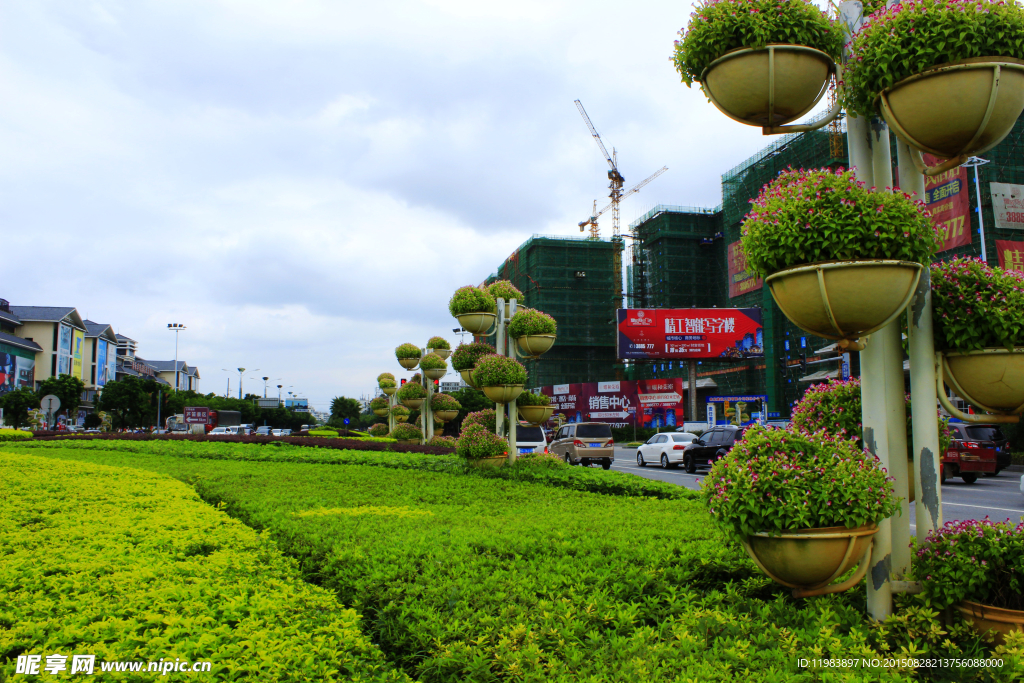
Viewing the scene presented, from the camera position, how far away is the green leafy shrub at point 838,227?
10.3 feet

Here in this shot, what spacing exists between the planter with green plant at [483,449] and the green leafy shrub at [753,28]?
8147mm

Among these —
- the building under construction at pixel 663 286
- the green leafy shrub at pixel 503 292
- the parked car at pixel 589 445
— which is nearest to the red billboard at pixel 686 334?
the building under construction at pixel 663 286

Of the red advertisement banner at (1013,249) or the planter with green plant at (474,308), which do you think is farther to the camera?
the red advertisement banner at (1013,249)

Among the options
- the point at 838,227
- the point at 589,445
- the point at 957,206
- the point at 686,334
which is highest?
the point at 957,206

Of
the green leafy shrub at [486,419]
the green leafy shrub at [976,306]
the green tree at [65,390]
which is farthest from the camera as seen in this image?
the green tree at [65,390]

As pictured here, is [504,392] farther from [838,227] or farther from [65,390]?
[65,390]

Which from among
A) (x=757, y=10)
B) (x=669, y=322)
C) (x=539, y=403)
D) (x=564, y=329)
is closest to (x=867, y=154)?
(x=757, y=10)

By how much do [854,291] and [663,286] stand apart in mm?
68697

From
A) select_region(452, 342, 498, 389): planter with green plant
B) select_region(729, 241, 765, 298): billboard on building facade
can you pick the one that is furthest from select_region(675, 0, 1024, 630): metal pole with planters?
select_region(729, 241, 765, 298): billboard on building facade

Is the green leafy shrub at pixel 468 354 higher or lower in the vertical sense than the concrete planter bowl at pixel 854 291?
higher

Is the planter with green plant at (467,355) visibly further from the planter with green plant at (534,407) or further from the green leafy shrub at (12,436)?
the green leafy shrub at (12,436)

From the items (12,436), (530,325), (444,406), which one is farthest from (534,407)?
(12,436)

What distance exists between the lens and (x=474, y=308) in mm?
11828

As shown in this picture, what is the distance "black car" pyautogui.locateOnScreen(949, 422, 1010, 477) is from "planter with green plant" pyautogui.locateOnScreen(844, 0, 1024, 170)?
53.1 ft
